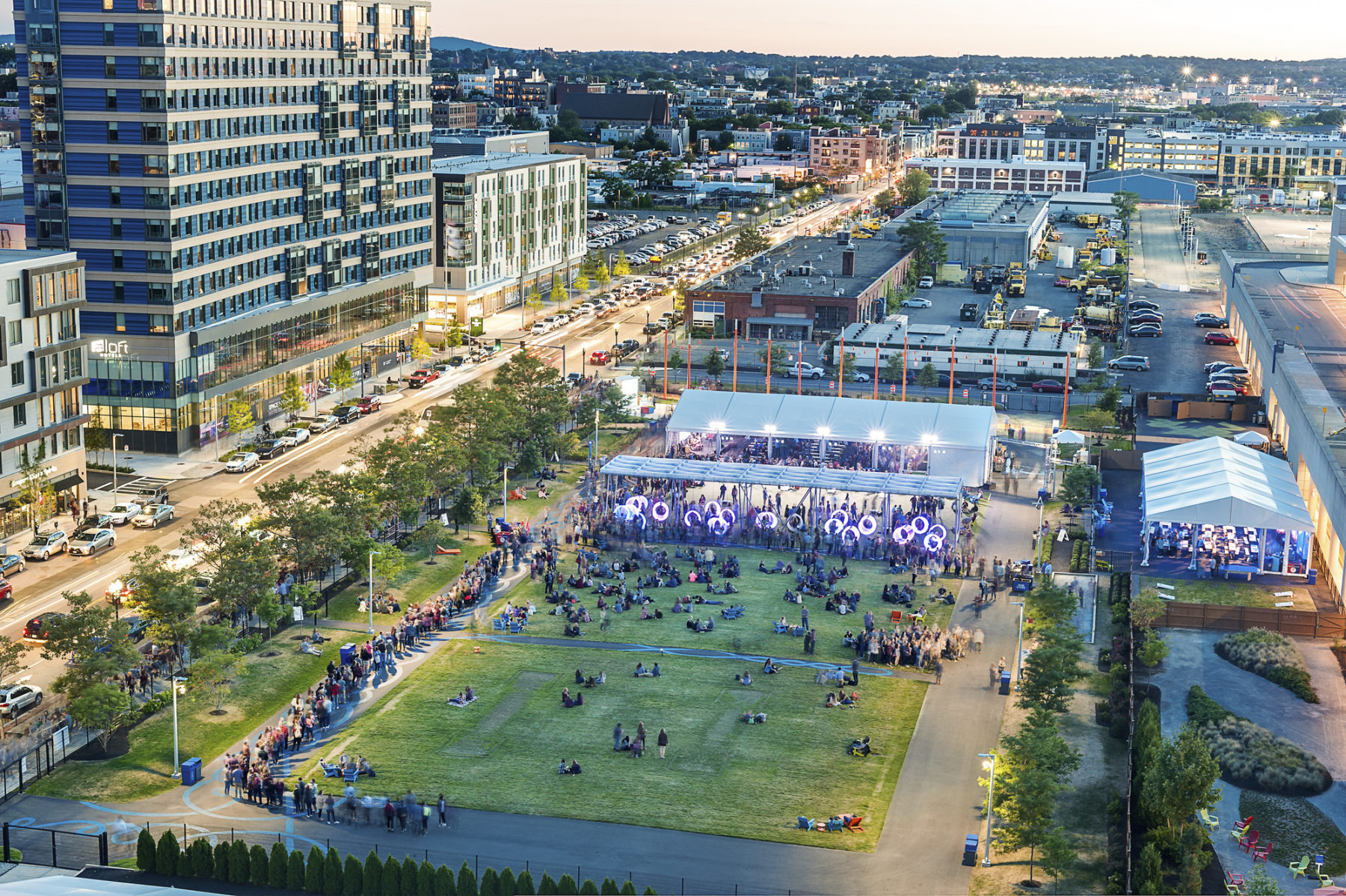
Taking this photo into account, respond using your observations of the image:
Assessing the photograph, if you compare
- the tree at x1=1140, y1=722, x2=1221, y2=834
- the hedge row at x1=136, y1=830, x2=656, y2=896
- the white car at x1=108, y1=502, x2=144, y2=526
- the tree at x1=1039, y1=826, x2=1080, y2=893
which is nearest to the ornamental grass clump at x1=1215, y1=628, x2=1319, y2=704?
the tree at x1=1140, y1=722, x2=1221, y2=834

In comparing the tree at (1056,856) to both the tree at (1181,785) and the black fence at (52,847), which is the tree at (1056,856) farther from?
the black fence at (52,847)

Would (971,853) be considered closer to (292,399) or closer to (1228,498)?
(1228,498)

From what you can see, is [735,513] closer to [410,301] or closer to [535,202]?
[410,301]

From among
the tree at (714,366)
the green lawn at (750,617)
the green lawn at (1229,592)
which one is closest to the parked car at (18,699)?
the green lawn at (750,617)

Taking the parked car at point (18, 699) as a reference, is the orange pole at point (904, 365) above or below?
above

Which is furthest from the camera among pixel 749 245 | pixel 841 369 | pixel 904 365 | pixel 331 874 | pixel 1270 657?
pixel 749 245

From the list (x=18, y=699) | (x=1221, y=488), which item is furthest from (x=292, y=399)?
(x=1221, y=488)

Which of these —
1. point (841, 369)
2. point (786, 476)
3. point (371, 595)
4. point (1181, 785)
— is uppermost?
point (841, 369)
